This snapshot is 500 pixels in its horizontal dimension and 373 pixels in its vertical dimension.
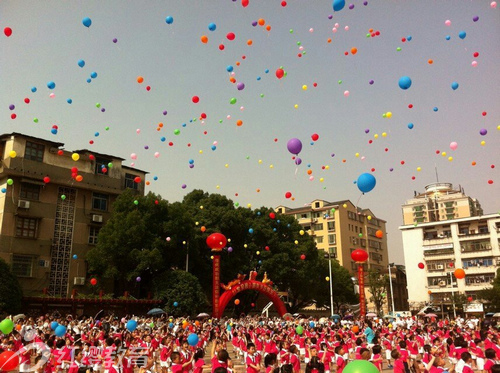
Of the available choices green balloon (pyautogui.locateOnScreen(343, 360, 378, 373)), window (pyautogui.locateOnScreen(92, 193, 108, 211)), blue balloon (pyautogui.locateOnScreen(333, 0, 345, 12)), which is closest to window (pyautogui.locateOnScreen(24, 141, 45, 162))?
window (pyautogui.locateOnScreen(92, 193, 108, 211))

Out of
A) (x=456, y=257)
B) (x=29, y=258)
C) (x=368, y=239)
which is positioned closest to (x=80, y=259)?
(x=29, y=258)

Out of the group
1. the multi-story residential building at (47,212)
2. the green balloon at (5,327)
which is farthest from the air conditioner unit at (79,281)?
the green balloon at (5,327)

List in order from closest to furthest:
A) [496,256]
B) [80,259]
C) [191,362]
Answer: [191,362], [80,259], [496,256]

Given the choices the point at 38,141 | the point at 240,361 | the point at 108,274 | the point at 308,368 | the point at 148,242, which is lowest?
the point at 240,361

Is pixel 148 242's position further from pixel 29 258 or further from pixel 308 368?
pixel 308 368

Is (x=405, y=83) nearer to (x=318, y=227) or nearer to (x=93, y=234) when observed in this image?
(x=93, y=234)

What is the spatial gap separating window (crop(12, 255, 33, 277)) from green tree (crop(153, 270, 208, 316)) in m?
8.08

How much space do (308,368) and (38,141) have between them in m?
31.3

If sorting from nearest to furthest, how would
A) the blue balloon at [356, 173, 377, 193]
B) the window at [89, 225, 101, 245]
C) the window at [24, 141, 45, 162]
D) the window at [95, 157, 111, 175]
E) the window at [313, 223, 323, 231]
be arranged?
the blue balloon at [356, 173, 377, 193] → the window at [24, 141, 45, 162] → the window at [89, 225, 101, 245] → the window at [95, 157, 111, 175] → the window at [313, 223, 323, 231]

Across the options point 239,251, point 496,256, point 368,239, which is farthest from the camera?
point 368,239

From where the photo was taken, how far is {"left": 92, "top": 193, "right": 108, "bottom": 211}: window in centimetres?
3581

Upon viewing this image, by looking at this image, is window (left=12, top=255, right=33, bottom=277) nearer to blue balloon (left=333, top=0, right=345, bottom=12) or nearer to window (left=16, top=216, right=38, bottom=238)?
window (left=16, top=216, right=38, bottom=238)

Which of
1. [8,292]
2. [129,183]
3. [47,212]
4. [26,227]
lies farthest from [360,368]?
[129,183]

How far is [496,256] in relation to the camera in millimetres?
51812
